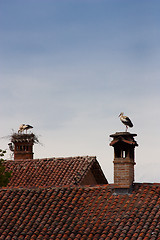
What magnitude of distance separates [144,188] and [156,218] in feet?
7.00

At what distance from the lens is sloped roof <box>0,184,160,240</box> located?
17.5 meters

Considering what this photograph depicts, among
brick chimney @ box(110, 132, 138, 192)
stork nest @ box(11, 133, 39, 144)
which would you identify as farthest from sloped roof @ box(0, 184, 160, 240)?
stork nest @ box(11, 133, 39, 144)

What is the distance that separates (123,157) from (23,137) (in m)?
14.8

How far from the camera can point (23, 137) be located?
112ft

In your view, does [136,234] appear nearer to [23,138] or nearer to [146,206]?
[146,206]

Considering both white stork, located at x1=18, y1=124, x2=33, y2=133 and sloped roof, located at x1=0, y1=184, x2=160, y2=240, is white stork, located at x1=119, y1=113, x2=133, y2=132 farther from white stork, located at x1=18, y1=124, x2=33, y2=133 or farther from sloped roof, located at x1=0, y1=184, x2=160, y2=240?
white stork, located at x1=18, y1=124, x2=33, y2=133

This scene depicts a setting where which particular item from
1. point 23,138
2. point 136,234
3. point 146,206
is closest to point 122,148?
point 146,206

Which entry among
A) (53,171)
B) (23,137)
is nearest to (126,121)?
(53,171)

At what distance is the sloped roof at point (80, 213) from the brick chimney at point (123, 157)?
1.46 feet

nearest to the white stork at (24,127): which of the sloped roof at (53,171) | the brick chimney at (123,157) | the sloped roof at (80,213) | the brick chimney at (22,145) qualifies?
the brick chimney at (22,145)

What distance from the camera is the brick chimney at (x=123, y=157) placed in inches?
784

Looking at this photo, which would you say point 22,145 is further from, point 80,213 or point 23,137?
point 80,213

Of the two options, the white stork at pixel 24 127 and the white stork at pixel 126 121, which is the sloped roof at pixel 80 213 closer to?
the white stork at pixel 126 121

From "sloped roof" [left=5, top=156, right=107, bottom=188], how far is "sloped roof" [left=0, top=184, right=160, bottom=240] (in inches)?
280
